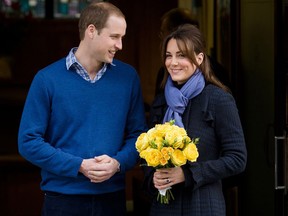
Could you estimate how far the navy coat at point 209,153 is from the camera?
2.87m

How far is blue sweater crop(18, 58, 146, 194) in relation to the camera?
298 centimetres

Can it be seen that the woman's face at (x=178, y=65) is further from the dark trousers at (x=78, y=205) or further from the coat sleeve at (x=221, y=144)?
the dark trousers at (x=78, y=205)

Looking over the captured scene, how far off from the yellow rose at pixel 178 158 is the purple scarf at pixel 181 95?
196mm

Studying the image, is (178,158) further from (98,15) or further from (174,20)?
(174,20)

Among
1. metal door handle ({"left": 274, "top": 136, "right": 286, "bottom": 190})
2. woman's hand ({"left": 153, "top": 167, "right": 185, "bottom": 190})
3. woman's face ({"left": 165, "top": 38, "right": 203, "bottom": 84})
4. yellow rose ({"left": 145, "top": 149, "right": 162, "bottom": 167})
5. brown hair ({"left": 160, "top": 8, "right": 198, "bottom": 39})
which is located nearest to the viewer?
yellow rose ({"left": 145, "top": 149, "right": 162, "bottom": 167})

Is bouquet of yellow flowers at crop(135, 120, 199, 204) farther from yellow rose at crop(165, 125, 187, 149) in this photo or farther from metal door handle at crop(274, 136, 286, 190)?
metal door handle at crop(274, 136, 286, 190)

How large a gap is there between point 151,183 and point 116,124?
0.30 m

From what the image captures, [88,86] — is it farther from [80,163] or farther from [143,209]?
[143,209]

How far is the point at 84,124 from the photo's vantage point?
9.93ft

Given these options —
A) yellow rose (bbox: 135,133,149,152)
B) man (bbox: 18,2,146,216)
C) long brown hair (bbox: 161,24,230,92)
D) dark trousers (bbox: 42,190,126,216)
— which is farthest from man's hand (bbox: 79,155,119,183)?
long brown hair (bbox: 161,24,230,92)

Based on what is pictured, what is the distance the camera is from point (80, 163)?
9.73 ft

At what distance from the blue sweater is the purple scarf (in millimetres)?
247

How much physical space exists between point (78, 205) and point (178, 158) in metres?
0.57

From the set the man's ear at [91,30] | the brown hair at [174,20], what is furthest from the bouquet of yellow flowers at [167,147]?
the brown hair at [174,20]
